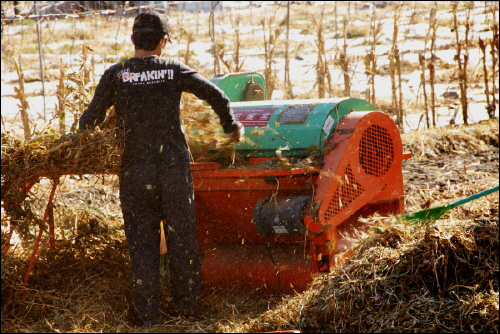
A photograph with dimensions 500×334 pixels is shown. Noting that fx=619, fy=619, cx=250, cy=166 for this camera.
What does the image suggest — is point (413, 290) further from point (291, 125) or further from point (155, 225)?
point (155, 225)

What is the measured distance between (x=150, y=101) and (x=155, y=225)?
80 cm

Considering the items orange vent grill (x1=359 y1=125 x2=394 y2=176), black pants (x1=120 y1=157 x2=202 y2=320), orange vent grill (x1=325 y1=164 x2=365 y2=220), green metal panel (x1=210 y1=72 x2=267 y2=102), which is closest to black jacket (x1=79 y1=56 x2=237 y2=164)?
black pants (x1=120 y1=157 x2=202 y2=320)

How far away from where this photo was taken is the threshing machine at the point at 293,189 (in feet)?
13.8

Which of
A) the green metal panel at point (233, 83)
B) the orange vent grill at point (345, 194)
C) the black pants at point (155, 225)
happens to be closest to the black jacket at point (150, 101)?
the black pants at point (155, 225)

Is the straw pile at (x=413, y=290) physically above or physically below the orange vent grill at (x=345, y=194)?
below

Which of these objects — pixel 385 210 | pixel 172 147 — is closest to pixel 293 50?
pixel 385 210

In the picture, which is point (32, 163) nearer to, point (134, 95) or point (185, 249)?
point (134, 95)

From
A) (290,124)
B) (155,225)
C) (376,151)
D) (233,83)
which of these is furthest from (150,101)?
(376,151)

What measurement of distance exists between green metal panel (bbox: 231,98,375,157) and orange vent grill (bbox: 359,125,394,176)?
0.83 feet

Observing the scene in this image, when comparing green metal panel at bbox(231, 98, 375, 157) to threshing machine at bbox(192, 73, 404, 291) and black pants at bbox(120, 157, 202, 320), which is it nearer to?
threshing machine at bbox(192, 73, 404, 291)

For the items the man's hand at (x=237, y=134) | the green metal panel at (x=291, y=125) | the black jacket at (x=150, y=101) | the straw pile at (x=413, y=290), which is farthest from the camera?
the green metal panel at (x=291, y=125)

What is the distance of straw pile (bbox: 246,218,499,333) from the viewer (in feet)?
11.3

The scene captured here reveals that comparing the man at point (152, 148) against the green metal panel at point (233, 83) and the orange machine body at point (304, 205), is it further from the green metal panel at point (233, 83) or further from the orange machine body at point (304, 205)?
the green metal panel at point (233, 83)

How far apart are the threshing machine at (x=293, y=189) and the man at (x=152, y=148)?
1.66 ft
